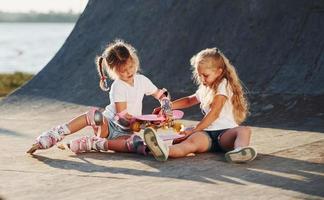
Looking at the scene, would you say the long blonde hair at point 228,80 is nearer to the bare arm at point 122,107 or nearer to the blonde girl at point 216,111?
the blonde girl at point 216,111

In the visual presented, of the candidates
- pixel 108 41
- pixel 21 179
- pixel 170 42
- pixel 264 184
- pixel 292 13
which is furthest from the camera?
pixel 108 41

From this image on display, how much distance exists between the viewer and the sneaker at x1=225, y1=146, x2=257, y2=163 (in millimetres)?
5785

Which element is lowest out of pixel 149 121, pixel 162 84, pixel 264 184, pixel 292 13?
pixel 264 184

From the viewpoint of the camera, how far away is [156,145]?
230 inches

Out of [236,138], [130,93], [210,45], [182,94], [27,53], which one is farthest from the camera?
[27,53]

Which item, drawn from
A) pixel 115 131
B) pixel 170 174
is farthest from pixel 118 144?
pixel 170 174

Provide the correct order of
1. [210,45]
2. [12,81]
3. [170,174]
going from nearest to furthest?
[170,174]
[210,45]
[12,81]

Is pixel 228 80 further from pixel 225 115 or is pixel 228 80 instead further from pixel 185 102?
pixel 185 102

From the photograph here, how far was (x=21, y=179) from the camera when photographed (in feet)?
17.8

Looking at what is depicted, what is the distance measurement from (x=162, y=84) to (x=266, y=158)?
181 inches

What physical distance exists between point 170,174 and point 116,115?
1.25 meters

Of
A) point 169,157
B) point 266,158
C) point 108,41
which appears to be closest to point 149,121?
point 169,157

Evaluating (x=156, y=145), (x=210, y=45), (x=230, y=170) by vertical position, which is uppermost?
(x=210, y=45)

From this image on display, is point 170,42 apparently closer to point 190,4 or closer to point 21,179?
point 190,4
